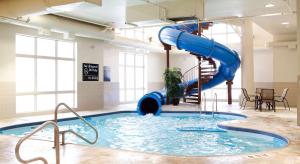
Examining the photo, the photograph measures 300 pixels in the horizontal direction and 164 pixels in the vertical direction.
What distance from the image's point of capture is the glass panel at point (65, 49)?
482 inches

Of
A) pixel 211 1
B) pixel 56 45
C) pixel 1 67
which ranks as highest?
pixel 211 1

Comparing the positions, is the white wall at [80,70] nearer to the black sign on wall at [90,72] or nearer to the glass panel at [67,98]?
the black sign on wall at [90,72]

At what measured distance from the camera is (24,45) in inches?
432

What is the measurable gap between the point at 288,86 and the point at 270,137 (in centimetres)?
795

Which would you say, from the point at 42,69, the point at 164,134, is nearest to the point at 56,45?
the point at 42,69

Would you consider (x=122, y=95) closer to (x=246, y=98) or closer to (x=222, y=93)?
(x=222, y=93)

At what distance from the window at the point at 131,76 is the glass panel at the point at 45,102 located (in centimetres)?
490

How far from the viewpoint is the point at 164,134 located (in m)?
8.09

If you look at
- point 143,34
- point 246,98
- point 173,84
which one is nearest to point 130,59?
point 143,34

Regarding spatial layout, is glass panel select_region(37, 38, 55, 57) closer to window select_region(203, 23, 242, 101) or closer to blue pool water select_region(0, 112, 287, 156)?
blue pool water select_region(0, 112, 287, 156)

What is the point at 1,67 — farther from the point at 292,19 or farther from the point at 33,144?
the point at 292,19

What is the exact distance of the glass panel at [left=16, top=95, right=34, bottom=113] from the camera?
10719mm

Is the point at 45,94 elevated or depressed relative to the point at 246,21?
depressed

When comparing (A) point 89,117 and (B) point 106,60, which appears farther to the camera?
(B) point 106,60
